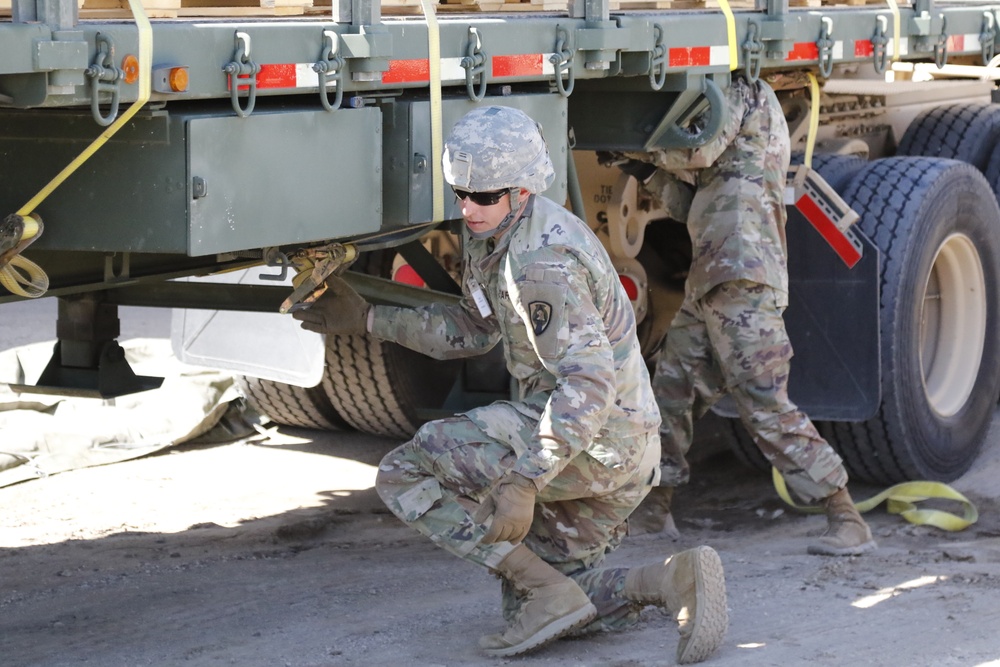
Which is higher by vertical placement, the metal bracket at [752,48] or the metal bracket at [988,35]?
the metal bracket at [988,35]

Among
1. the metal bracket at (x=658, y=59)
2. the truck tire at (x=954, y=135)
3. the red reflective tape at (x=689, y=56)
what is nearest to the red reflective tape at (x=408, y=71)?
the metal bracket at (x=658, y=59)

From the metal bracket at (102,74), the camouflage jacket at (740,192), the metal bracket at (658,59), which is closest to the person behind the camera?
the metal bracket at (102,74)

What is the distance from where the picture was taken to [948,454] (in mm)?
5719

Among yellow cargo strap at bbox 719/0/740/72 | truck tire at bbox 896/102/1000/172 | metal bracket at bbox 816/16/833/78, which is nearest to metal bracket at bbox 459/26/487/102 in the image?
yellow cargo strap at bbox 719/0/740/72

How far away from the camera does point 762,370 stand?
4875 millimetres

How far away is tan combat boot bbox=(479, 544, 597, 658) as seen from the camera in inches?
146

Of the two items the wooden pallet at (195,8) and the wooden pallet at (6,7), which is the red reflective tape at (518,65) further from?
the wooden pallet at (6,7)

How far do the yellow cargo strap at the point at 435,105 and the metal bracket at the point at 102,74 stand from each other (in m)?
→ 0.92

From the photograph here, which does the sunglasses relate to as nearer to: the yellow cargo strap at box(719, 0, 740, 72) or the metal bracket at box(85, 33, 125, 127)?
the metal bracket at box(85, 33, 125, 127)

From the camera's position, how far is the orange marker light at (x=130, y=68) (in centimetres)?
285

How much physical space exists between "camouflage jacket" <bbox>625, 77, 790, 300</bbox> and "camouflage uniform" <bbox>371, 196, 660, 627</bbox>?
115cm

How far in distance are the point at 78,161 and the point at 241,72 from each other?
0.37 meters

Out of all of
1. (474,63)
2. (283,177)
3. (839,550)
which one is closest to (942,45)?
(839,550)

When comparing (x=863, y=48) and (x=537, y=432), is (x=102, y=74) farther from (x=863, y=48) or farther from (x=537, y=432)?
(x=863, y=48)
